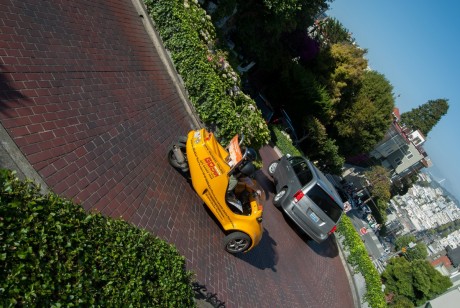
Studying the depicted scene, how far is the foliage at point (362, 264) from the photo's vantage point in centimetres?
1700

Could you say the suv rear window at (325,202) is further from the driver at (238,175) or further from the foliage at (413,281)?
the foliage at (413,281)

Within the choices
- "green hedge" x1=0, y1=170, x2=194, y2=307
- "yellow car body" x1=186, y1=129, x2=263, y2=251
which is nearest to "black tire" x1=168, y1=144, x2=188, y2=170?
"yellow car body" x1=186, y1=129, x2=263, y2=251

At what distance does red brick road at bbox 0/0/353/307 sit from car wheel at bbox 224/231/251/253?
237 mm

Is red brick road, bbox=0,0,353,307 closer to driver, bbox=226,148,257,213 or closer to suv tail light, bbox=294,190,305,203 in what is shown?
driver, bbox=226,148,257,213

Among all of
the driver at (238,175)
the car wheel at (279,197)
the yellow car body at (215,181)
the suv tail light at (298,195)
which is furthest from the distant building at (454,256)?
the driver at (238,175)

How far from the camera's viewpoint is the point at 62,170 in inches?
269

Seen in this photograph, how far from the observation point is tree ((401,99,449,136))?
78.8m

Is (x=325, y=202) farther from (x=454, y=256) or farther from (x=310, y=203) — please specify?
(x=454, y=256)

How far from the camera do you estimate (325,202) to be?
14.1m

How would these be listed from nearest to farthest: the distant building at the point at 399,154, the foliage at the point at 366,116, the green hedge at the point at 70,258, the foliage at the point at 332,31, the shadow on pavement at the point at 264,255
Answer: the green hedge at the point at 70,258 < the shadow on pavement at the point at 264,255 < the foliage at the point at 366,116 < the foliage at the point at 332,31 < the distant building at the point at 399,154

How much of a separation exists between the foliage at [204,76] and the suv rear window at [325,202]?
2.61 meters

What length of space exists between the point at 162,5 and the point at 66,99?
7.04 meters

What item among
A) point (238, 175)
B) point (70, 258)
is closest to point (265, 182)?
point (238, 175)

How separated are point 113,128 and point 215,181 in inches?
104
